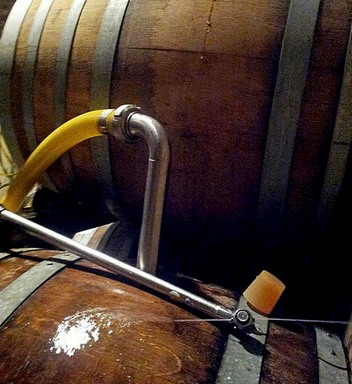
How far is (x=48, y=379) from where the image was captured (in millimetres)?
823

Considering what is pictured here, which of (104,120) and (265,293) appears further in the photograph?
(104,120)

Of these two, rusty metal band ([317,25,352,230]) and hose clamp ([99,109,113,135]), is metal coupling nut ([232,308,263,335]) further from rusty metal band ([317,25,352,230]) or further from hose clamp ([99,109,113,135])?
hose clamp ([99,109,113,135])

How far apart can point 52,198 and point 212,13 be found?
1165mm

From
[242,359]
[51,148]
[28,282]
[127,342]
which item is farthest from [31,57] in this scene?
[242,359]

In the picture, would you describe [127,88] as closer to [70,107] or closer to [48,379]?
[70,107]

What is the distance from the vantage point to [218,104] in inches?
46.4

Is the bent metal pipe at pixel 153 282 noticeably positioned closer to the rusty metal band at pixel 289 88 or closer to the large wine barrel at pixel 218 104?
the large wine barrel at pixel 218 104

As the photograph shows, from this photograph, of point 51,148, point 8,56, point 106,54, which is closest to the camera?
point 106,54

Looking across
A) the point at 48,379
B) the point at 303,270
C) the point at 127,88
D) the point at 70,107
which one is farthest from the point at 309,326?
the point at 70,107

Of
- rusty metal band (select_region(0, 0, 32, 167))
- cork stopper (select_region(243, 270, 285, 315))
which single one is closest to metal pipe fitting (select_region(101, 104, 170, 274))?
cork stopper (select_region(243, 270, 285, 315))

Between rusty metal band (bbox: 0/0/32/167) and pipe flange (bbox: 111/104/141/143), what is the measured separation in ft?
1.98

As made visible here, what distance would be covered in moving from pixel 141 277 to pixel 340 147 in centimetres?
60

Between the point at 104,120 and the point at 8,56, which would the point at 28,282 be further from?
the point at 8,56

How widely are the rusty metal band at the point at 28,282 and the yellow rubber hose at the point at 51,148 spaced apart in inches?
12.2
